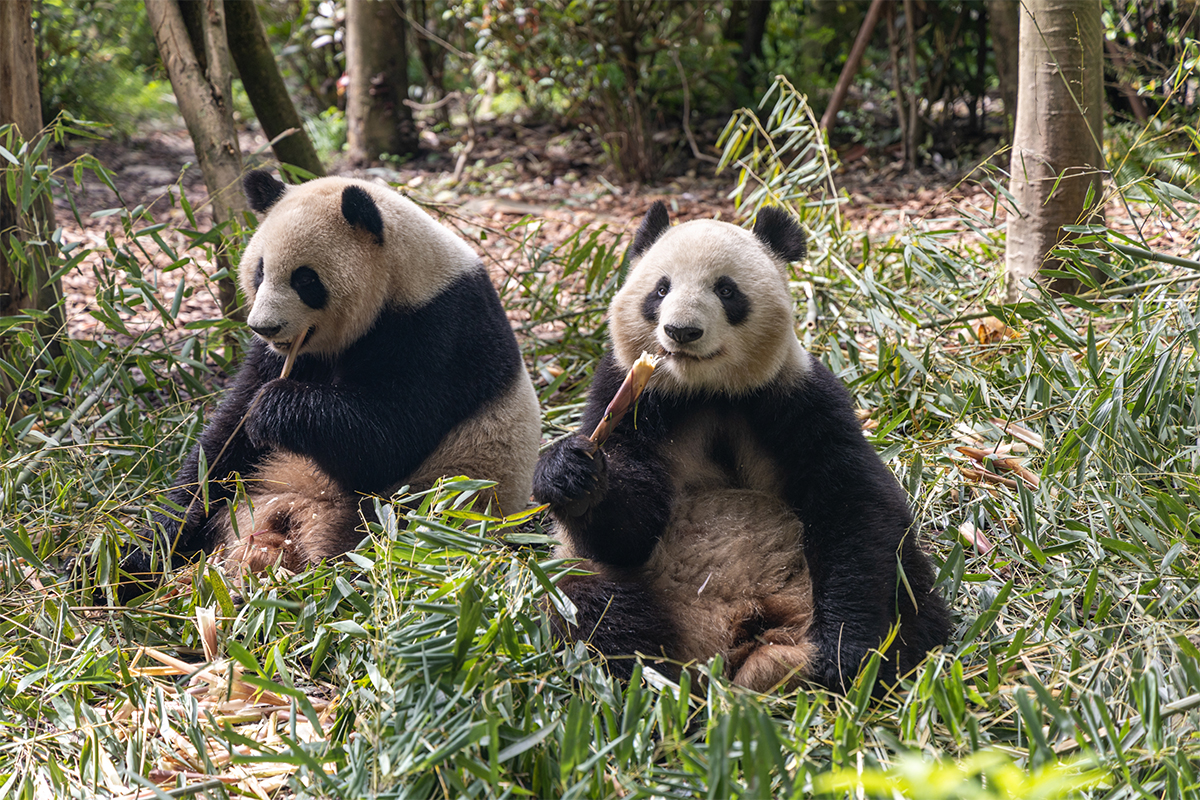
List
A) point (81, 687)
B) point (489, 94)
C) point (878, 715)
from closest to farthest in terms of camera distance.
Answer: point (878, 715) < point (81, 687) < point (489, 94)

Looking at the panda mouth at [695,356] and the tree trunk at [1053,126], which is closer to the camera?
the panda mouth at [695,356]

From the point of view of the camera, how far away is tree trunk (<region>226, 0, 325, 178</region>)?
5.12 m

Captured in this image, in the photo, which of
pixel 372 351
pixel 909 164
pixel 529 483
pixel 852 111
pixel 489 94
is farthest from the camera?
pixel 489 94

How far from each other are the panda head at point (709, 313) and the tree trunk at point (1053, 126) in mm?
2060

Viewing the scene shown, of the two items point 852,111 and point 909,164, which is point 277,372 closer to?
point 909,164

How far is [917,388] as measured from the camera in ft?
13.4

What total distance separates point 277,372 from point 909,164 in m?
6.75

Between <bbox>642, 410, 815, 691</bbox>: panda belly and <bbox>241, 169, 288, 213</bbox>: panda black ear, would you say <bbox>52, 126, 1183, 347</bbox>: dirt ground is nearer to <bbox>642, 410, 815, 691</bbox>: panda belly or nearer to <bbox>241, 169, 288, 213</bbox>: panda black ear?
<bbox>241, 169, 288, 213</bbox>: panda black ear

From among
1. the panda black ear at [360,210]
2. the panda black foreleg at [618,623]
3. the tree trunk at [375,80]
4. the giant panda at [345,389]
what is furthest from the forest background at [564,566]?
the tree trunk at [375,80]

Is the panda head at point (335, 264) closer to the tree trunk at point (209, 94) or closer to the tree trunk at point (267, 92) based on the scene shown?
the tree trunk at point (209, 94)

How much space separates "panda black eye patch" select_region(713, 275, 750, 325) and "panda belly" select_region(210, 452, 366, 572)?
1414 millimetres

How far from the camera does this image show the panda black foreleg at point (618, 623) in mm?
2645

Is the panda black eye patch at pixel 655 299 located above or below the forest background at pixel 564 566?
above

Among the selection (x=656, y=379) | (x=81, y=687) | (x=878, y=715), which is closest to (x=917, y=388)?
(x=656, y=379)
